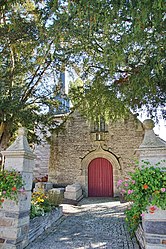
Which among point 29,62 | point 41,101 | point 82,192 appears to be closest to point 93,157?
point 82,192

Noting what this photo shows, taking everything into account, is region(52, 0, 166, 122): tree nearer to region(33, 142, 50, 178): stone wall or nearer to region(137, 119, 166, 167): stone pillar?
region(137, 119, 166, 167): stone pillar

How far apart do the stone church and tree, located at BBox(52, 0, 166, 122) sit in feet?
13.0

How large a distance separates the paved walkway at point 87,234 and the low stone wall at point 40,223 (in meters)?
0.12

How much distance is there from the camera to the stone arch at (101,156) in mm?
10438

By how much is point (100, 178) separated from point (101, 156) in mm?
1180

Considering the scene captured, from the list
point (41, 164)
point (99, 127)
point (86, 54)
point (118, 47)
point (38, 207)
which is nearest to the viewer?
point (118, 47)

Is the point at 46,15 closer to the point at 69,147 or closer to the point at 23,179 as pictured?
the point at 23,179

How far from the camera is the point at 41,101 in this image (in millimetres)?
8617

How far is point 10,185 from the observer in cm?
329

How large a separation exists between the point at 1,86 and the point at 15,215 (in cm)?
465

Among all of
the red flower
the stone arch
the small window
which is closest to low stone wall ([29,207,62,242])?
the red flower

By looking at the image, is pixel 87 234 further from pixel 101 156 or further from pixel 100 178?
pixel 101 156

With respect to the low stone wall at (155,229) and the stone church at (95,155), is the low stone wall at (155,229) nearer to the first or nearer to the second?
the low stone wall at (155,229)

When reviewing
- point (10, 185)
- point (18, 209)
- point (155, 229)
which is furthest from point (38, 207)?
point (155, 229)
